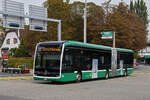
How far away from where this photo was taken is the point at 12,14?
26.4 metres

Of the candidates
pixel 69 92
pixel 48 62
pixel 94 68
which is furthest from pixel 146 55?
pixel 69 92

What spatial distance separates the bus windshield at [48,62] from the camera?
61.6ft

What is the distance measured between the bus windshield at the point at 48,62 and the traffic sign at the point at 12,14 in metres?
8.05

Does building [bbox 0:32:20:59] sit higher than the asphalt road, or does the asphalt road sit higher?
building [bbox 0:32:20:59]

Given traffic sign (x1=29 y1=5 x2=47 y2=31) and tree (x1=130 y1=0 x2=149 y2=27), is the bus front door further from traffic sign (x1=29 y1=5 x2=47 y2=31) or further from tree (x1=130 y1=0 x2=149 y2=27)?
tree (x1=130 y1=0 x2=149 y2=27)

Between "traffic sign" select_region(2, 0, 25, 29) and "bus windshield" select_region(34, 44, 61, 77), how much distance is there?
26.4ft

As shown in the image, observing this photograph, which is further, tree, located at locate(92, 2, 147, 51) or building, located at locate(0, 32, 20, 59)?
building, located at locate(0, 32, 20, 59)

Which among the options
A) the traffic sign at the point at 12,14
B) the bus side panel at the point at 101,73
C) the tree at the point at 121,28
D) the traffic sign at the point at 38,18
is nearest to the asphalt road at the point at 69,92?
the bus side panel at the point at 101,73

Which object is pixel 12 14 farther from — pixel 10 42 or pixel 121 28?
pixel 10 42

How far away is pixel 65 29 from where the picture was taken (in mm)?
49719

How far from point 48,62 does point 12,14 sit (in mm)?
9307

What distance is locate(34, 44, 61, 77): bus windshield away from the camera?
1877 centimetres

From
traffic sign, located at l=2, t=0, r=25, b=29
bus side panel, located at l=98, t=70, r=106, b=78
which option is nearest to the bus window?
bus side panel, located at l=98, t=70, r=106, b=78

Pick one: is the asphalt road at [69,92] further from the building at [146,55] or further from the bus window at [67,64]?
the building at [146,55]
